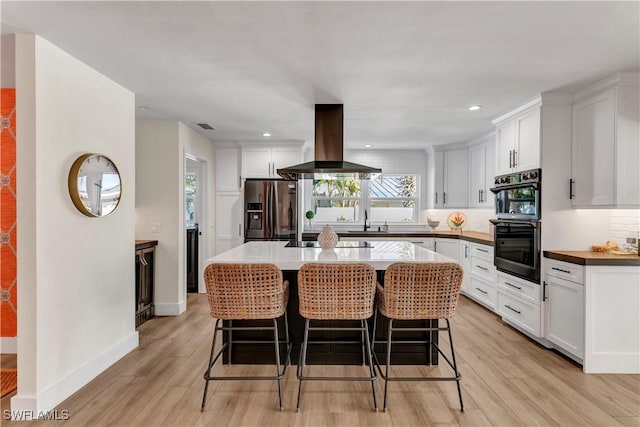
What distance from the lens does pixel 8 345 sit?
3371mm

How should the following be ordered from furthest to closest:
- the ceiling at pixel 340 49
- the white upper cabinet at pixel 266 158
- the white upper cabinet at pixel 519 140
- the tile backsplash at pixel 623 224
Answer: the white upper cabinet at pixel 266 158
the white upper cabinet at pixel 519 140
the tile backsplash at pixel 623 224
the ceiling at pixel 340 49

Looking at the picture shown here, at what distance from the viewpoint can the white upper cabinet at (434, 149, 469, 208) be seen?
6.13 m

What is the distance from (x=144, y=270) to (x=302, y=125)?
8.69ft

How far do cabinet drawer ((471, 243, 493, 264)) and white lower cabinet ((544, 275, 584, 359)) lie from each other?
1131 mm

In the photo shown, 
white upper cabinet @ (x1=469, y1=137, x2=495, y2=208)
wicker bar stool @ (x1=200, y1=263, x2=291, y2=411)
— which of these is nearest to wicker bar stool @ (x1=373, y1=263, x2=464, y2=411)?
wicker bar stool @ (x1=200, y1=263, x2=291, y2=411)

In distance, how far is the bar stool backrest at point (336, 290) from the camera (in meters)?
2.46

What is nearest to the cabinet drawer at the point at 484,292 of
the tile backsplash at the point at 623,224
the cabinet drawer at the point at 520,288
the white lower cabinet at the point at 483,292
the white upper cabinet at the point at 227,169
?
the white lower cabinet at the point at 483,292

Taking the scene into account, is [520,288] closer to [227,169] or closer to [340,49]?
[340,49]

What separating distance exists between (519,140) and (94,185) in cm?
411

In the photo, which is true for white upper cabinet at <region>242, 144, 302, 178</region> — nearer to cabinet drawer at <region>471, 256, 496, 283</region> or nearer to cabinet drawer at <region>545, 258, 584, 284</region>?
cabinet drawer at <region>471, 256, 496, 283</region>

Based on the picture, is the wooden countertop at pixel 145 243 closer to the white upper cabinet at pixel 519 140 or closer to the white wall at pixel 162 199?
the white wall at pixel 162 199

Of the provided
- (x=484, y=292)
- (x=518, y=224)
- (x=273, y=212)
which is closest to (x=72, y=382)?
(x=273, y=212)

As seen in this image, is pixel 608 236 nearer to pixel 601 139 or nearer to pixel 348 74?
pixel 601 139

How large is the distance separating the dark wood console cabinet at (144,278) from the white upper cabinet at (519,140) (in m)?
4.28
